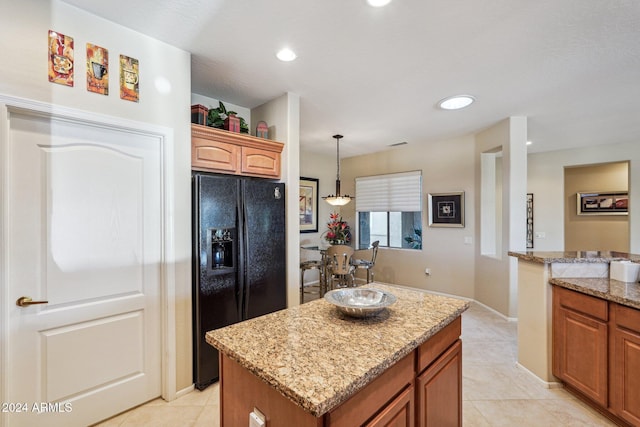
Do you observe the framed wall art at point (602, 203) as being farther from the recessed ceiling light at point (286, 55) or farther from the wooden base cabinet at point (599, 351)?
the recessed ceiling light at point (286, 55)

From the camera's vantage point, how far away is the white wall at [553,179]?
15.9 ft

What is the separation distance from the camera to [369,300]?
1.55 meters

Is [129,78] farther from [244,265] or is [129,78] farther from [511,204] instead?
[511,204]

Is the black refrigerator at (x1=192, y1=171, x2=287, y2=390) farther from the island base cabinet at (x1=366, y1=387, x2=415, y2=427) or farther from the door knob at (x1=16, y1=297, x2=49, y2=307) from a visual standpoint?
the island base cabinet at (x1=366, y1=387, x2=415, y2=427)

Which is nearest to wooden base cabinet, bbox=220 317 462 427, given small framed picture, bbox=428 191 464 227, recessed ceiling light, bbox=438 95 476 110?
recessed ceiling light, bbox=438 95 476 110

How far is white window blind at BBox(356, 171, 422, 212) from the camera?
17.1ft

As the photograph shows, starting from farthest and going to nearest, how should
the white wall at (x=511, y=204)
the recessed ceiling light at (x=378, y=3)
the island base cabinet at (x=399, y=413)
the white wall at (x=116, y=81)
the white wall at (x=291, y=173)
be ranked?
the white wall at (x=511, y=204), the white wall at (x=291, y=173), the recessed ceiling light at (x=378, y=3), the white wall at (x=116, y=81), the island base cabinet at (x=399, y=413)

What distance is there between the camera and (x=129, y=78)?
1.95 metres

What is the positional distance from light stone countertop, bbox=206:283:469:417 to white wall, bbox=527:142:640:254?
5.01 meters

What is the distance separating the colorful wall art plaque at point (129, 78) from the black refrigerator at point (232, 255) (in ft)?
2.24

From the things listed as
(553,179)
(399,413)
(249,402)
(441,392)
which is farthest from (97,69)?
(553,179)

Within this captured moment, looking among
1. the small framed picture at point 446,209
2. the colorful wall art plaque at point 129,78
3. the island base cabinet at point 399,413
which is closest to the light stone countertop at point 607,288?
the island base cabinet at point 399,413

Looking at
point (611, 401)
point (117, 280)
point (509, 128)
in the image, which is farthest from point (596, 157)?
point (117, 280)

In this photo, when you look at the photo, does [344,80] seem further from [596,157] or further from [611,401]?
[596,157]
